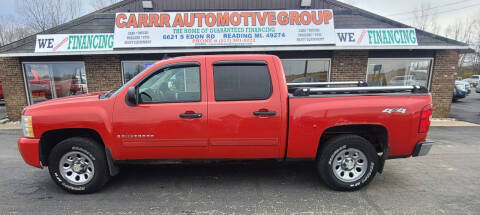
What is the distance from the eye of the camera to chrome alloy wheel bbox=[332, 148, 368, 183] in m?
3.11

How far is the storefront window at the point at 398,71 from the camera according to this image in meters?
8.49

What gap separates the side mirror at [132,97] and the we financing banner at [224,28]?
205 inches

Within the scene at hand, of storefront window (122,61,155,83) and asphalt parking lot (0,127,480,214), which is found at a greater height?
storefront window (122,61,155,83)

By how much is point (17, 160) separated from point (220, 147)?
4473 mm

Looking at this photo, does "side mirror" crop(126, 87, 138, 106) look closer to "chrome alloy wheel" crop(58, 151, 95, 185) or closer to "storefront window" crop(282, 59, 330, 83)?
"chrome alloy wheel" crop(58, 151, 95, 185)

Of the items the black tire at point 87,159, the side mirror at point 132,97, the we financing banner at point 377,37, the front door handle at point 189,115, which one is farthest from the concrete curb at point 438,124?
the front door handle at point 189,115

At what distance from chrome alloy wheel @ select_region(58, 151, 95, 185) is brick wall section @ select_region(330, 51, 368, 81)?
796cm

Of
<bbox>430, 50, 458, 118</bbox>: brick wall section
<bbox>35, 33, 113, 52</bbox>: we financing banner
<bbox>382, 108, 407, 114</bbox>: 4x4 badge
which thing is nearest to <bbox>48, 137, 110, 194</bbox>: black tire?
<bbox>382, 108, 407, 114</bbox>: 4x4 badge

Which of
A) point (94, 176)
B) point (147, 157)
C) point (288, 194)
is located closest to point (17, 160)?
point (94, 176)

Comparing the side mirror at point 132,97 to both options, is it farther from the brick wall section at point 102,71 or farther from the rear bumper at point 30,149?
the brick wall section at point 102,71

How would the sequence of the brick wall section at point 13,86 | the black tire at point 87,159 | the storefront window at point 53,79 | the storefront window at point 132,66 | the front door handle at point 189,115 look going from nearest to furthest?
the front door handle at point 189,115
the black tire at point 87,159
the brick wall section at point 13,86
the storefront window at point 132,66
the storefront window at point 53,79

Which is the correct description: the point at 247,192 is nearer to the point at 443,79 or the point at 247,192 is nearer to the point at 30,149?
the point at 30,149

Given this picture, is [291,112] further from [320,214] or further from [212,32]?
[212,32]

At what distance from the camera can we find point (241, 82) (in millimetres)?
3021
